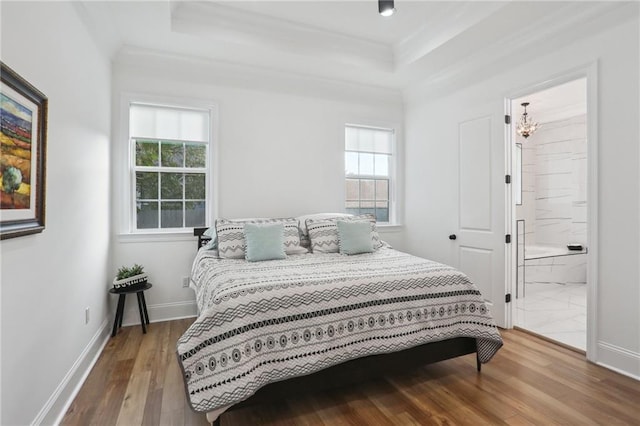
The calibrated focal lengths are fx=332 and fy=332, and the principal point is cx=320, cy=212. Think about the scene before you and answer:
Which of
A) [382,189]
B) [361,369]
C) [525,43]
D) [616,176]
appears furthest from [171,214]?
[616,176]

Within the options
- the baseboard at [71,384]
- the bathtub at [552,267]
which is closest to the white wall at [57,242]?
the baseboard at [71,384]

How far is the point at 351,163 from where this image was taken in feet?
14.7

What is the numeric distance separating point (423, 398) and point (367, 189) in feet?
9.55

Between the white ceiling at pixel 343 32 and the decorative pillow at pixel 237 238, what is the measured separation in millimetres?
1715

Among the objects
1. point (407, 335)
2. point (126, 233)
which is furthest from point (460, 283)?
point (126, 233)

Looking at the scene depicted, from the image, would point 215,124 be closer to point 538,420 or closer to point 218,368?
point 218,368

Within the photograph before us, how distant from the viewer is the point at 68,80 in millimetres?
2125

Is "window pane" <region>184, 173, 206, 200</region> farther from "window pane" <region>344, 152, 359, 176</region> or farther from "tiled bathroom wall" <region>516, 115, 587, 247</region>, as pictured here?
"tiled bathroom wall" <region>516, 115, 587, 247</region>

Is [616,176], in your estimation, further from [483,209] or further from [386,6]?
[386,6]

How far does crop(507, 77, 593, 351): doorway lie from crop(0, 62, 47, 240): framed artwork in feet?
14.1

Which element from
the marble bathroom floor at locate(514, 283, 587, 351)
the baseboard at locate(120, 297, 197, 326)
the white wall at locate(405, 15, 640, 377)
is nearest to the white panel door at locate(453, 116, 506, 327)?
the marble bathroom floor at locate(514, 283, 587, 351)

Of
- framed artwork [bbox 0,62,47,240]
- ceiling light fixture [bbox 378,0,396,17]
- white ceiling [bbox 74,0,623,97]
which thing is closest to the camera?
framed artwork [bbox 0,62,47,240]

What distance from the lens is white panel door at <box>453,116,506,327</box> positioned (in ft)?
10.8

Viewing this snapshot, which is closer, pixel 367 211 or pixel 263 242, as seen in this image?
pixel 263 242
